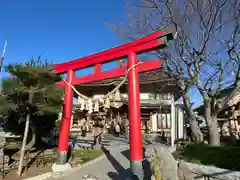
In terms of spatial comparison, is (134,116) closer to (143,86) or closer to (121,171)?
(121,171)

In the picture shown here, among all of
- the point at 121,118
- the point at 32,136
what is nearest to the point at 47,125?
the point at 32,136

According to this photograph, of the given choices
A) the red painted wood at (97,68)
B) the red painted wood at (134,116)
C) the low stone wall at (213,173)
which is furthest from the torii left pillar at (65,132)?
the low stone wall at (213,173)

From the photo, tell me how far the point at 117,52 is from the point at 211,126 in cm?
553

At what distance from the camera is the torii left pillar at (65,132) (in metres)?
9.80

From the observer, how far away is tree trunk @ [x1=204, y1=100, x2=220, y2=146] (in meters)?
10.7

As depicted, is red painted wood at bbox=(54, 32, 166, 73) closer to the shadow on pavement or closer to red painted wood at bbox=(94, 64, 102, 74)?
red painted wood at bbox=(94, 64, 102, 74)

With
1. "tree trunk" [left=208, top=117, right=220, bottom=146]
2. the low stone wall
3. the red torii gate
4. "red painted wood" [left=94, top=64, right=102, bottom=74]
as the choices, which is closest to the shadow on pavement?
the red torii gate

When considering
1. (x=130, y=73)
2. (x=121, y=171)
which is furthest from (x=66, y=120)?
(x=130, y=73)

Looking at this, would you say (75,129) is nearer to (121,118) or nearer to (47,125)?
(121,118)

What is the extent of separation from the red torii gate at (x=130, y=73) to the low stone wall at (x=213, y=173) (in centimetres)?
197

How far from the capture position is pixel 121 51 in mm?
9180

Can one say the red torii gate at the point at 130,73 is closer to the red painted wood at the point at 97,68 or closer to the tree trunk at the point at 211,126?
the red painted wood at the point at 97,68

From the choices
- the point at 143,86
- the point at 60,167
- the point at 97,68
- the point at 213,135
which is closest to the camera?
the point at 60,167

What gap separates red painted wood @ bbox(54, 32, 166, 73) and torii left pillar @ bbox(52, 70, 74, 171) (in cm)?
56
